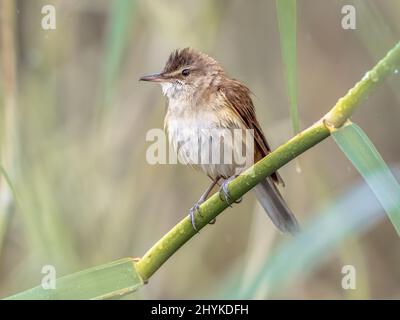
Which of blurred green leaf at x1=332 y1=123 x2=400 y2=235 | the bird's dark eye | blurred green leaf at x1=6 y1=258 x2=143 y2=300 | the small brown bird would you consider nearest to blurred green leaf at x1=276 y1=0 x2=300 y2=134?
blurred green leaf at x1=332 y1=123 x2=400 y2=235

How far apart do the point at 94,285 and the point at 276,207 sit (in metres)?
1.44

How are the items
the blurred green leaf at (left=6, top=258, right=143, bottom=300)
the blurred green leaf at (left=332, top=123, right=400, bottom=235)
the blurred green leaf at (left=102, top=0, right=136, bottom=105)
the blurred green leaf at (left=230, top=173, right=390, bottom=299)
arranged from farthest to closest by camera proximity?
the blurred green leaf at (left=102, top=0, right=136, bottom=105)
the blurred green leaf at (left=230, top=173, right=390, bottom=299)
the blurred green leaf at (left=6, top=258, right=143, bottom=300)
the blurred green leaf at (left=332, top=123, right=400, bottom=235)

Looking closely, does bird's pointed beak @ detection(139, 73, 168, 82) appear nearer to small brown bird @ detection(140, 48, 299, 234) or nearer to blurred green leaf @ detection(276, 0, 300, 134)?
small brown bird @ detection(140, 48, 299, 234)

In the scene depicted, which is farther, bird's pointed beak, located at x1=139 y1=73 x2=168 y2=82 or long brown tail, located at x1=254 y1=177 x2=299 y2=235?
bird's pointed beak, located at x1=139 y1=73 x2=168 y2=82

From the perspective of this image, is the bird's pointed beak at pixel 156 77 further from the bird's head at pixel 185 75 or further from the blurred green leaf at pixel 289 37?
the blurred green leaf at pixel 289 37

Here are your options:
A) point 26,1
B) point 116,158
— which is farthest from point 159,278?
point 26,1

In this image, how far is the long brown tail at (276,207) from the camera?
9.96 feet

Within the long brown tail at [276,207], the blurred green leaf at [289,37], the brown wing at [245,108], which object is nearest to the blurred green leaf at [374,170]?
the blurred green leaf at [289,37]

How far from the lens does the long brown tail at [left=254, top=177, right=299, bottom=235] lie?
304cm

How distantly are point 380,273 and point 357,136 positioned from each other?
8.96 ft

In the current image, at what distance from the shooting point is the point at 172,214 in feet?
13.0

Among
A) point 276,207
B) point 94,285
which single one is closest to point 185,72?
point 276,207

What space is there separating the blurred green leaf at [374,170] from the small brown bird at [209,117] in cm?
140

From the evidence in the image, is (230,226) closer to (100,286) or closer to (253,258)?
(253,258)
